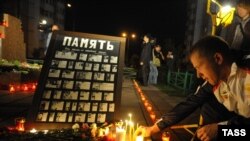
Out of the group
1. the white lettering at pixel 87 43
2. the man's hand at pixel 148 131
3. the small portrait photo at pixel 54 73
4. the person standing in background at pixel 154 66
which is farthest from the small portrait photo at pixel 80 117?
the person standing in background at pixel 154 66

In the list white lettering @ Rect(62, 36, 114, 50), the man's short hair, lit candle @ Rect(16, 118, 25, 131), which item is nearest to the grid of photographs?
white lettering @ Rect(62, 36, 114, 50)

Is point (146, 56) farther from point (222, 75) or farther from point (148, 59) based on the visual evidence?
point (222, 75)

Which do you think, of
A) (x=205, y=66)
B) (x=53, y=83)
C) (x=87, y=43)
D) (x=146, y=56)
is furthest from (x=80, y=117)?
(x=146, y=56)

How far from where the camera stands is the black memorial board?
17.0ft

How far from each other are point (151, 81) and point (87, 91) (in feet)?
36.3

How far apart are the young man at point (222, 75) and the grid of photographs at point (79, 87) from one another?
8.56 feet

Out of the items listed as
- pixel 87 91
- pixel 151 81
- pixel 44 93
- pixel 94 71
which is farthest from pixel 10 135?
pixel 151 81

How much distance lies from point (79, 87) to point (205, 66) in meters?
3.00

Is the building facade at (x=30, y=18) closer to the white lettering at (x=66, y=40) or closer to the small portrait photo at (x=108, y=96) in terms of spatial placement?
the white lettering at (x=66, y=40)

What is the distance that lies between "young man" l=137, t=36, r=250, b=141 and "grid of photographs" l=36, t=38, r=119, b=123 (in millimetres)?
2610

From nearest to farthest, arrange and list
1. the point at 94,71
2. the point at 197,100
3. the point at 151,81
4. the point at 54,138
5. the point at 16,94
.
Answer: the point at 197,100 < the point at 54,138 < the point at 94,71 < the point at 16,94 < the point at 151,81

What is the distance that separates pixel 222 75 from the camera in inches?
118

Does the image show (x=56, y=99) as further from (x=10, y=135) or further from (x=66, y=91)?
(x=10, y=135)

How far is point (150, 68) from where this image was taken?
15203 millimetres
